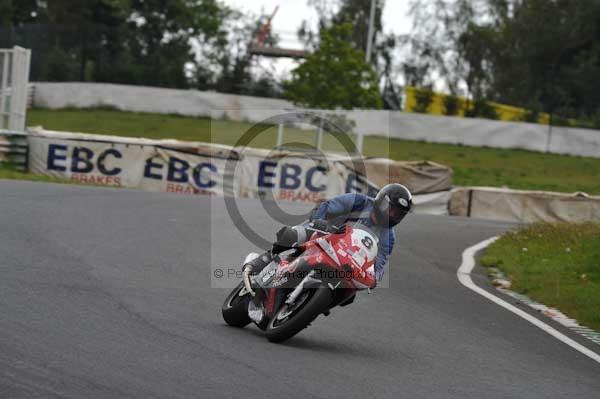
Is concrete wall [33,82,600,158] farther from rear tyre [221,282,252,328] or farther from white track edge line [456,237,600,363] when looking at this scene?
rear tyre [221,282,252,328]

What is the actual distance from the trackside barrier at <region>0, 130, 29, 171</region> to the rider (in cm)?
1712

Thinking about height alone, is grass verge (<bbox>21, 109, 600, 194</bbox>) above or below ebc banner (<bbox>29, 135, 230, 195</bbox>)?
above

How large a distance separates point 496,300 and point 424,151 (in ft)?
95.8

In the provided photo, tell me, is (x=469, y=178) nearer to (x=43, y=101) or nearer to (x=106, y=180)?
(x=106, y=180)

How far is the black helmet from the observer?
305 inches

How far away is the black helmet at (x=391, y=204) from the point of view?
776 centimetres

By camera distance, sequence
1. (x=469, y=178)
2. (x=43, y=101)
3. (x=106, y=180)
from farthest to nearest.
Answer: (x=43, y=101) → (x=469, y=178) → (x=106, y=180)

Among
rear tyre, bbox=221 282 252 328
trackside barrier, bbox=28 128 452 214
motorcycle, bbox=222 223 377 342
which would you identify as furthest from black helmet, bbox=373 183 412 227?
trackside barrier, bbox=28 128 452 214

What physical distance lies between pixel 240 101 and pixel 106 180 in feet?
74.8

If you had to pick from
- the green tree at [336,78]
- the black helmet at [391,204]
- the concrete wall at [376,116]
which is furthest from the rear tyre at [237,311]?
the green tree at [336,78]

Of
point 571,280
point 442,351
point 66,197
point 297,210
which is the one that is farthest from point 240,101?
point 442,351

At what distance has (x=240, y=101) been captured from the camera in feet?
153

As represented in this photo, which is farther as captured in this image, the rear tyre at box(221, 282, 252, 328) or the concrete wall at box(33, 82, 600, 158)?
the concrete wall at box(33, 82, 600, 158)

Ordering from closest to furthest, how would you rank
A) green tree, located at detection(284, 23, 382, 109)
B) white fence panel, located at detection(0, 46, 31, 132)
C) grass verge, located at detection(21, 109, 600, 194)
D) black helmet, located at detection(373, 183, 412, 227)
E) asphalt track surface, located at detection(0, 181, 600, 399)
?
1. asphalt track surface, located at detection(0, 181, 600, 399)
2. black helmet, located at detection(373, 183, 412, 227)
3. white fence panel, located at detection(0, 46, 31, 132)
4. grass verge, located at detection(21, 109, 600, 194)
5. green tree, located at detection(284, 23, 382, 109)
